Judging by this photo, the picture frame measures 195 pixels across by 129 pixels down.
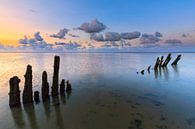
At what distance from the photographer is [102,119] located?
1264 centimetres

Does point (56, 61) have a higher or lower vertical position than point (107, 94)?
higher

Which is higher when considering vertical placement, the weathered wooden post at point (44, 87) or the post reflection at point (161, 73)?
the weathered wooden post at point (44, 87)

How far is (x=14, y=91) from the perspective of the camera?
48.8ft

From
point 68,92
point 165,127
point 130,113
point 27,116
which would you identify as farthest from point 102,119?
point 68,92

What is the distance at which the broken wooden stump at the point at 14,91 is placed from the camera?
14.8 metres

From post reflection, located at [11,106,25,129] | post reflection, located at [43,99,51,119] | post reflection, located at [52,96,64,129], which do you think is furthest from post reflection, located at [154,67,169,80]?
post reflection, located at [11,106,25,129]

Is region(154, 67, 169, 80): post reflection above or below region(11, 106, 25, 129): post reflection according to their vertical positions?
above

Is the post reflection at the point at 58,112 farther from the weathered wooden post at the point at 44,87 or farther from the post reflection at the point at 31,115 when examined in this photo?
the post reflection at the point at 31,115

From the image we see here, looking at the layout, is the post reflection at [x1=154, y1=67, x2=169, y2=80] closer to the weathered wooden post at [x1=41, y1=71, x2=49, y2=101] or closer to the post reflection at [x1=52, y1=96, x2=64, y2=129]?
the post reflection at [x1=52, y1=96, x2=64, y2=129]

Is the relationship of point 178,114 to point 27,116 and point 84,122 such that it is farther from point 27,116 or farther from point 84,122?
point 27,116

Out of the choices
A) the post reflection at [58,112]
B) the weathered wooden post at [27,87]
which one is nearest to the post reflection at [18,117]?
the weathered wooden post at [27,87]

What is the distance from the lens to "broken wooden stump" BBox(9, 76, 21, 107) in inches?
584

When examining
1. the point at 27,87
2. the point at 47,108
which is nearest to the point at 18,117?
the point at 47,108

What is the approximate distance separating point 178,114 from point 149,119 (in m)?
2.66
